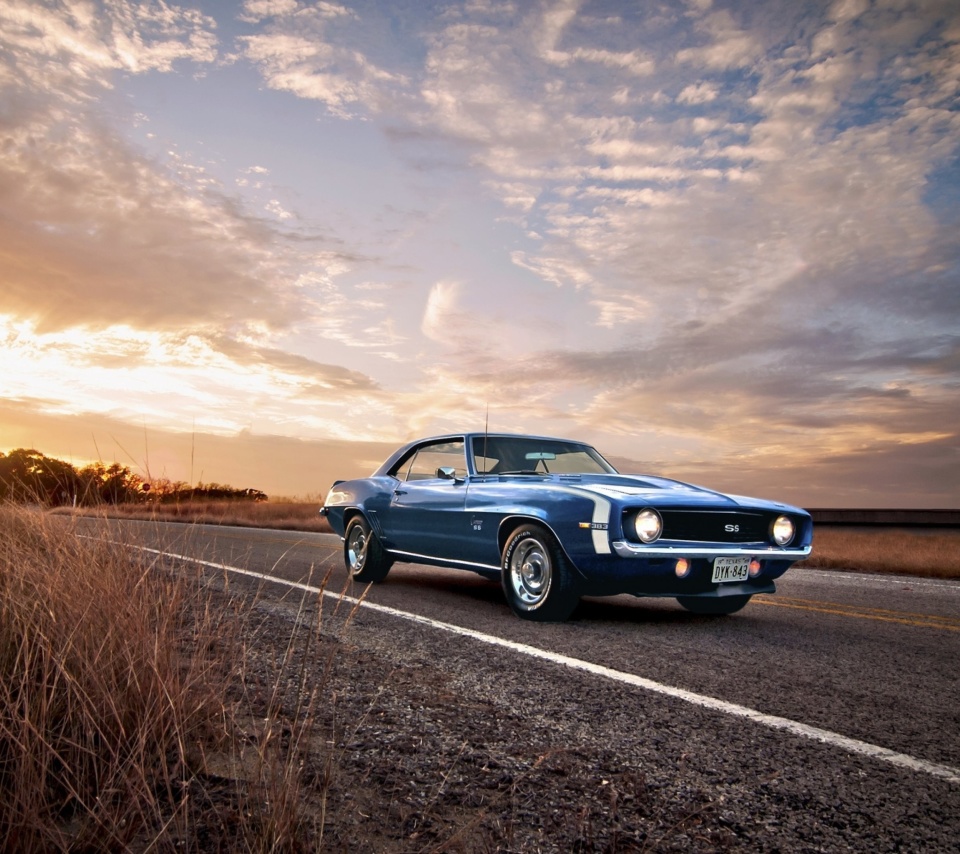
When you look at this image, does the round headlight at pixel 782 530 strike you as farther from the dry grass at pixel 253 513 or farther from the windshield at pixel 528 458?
the dry grass at pixel 253 513

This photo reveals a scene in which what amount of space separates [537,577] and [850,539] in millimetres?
12483

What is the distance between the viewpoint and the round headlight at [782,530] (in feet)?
20.1

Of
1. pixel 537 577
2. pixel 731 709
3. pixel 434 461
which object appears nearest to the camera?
pixel 731 709

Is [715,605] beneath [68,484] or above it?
beneath

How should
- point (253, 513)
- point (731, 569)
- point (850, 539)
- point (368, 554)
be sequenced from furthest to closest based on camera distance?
point (253, 513) < point (850, 539) < point (368, 554) < point (731, 569)

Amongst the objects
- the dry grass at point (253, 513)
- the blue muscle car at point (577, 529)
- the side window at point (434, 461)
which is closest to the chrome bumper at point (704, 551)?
the blue muscle car at point (577, 529)

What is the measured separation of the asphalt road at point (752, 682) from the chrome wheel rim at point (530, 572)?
0.79ft

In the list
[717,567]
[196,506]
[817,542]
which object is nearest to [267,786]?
[717,567]

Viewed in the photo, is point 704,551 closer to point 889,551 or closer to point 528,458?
point 528,458

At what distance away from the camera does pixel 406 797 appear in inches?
99.2

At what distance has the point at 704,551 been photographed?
5562mm

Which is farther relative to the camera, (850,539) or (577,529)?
(850,539)

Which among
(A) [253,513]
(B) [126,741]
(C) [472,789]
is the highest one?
(A) [253,513]

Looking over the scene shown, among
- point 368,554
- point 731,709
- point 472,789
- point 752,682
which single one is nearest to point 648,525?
point 752,682
